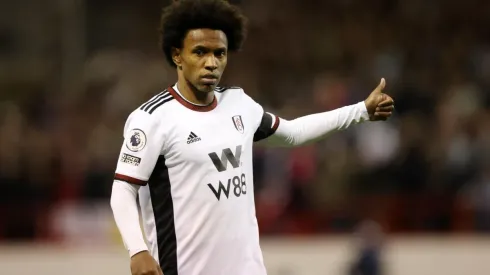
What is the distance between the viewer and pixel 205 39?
4961mm

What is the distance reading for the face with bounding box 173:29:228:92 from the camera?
493 centimetres

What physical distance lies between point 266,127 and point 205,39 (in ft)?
2.01

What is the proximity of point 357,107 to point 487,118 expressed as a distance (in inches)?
267

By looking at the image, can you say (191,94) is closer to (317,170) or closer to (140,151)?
(140,151)

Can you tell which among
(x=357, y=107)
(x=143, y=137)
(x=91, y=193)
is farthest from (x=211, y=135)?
(x=91, y=193)

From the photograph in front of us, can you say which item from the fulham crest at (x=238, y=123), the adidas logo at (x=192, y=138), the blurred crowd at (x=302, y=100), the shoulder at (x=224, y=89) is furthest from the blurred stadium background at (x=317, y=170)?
the adidas logo at (x=192, y=138)

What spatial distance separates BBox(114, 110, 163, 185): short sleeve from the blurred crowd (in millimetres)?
6026

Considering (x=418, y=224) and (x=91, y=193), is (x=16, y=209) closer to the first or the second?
(x=91, y=193)

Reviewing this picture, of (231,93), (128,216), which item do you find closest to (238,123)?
(231,93)

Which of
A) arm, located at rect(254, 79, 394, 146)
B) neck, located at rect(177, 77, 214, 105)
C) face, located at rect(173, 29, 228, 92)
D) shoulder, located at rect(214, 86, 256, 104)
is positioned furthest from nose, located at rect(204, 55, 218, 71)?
arm, located at rect(254, 79, 394, 146)

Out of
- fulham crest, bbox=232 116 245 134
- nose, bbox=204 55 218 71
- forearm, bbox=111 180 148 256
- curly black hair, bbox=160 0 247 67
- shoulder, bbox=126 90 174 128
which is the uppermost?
curly black hair, bbox=160 0 247 67

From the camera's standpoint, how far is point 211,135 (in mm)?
4914

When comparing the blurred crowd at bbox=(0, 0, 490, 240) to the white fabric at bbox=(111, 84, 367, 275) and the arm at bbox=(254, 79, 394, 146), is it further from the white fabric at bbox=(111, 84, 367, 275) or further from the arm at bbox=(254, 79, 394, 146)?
the white fabric at bbox=(111, 84, 367, 275)

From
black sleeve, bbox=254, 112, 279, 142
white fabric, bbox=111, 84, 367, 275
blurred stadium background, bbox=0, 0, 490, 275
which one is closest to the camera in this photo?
white fabric, bbox=111, 84, 367, 275
